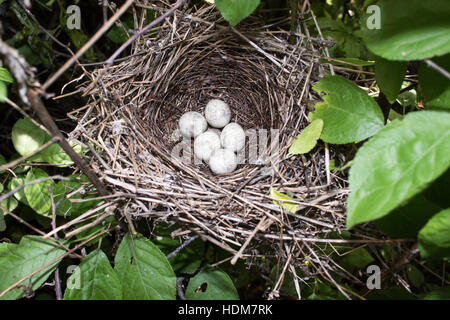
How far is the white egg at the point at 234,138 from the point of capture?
145 cm

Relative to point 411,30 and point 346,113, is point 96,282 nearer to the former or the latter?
point 346,113

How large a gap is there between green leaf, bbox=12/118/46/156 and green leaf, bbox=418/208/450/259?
105 centimetres

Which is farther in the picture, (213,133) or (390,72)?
(213,133)

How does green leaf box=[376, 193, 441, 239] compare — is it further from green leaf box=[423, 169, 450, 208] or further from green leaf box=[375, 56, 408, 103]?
green leaf box=[375, 56, 408, 103]

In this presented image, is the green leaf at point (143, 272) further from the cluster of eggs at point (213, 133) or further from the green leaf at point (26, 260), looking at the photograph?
the cluster of eggs at point (213, 133)

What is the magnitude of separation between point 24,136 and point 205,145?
68 cm

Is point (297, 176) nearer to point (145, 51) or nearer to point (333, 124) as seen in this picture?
point (333, 124)

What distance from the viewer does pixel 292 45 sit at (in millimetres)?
1115

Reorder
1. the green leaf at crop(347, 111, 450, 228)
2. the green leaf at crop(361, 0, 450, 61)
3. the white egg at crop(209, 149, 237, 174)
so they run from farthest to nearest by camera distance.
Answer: the white egg at crop(209, 149, 237, 174)
the green leaf at crop(361, 0, 450, 61)
the green leaf at crop(347, 111, 450, 228)

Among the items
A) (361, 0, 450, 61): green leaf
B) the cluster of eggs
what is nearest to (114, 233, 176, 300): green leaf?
the cluster of eggs

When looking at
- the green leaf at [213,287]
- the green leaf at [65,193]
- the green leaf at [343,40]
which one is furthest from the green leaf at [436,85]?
the green leaf at [65,193]

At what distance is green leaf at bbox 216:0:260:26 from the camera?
796 millimetres

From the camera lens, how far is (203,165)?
1.47m

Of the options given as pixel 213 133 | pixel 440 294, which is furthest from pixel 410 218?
pixel 213 133
